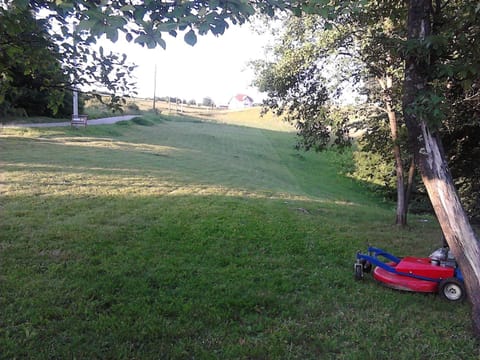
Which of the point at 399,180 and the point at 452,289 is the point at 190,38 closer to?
the point at 452,289

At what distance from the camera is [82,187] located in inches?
388

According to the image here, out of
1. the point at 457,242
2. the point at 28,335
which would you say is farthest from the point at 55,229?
the point at 457,242

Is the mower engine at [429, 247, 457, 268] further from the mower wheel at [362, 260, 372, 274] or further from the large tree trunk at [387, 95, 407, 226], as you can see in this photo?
the large tree trunk at [387, 95, 407, 226]

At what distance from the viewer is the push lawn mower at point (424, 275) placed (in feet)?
15.8

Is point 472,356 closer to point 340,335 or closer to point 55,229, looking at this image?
point 340,335

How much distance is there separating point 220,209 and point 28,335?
5536mm

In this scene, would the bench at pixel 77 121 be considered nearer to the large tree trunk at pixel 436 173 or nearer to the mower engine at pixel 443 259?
the mower engine at pixel 443 259

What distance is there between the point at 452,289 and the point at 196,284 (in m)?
3.04

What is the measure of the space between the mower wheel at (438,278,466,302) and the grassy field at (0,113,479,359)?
0.14 m

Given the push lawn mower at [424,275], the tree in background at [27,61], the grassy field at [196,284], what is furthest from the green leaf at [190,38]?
the push lawn mower at [424,275]

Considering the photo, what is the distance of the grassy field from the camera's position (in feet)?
11.6

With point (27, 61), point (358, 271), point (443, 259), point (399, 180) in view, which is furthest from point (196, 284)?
point (399, 180)

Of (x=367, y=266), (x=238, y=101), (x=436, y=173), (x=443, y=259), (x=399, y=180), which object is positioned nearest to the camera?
(x=436, y=173)

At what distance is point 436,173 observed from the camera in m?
4.08
